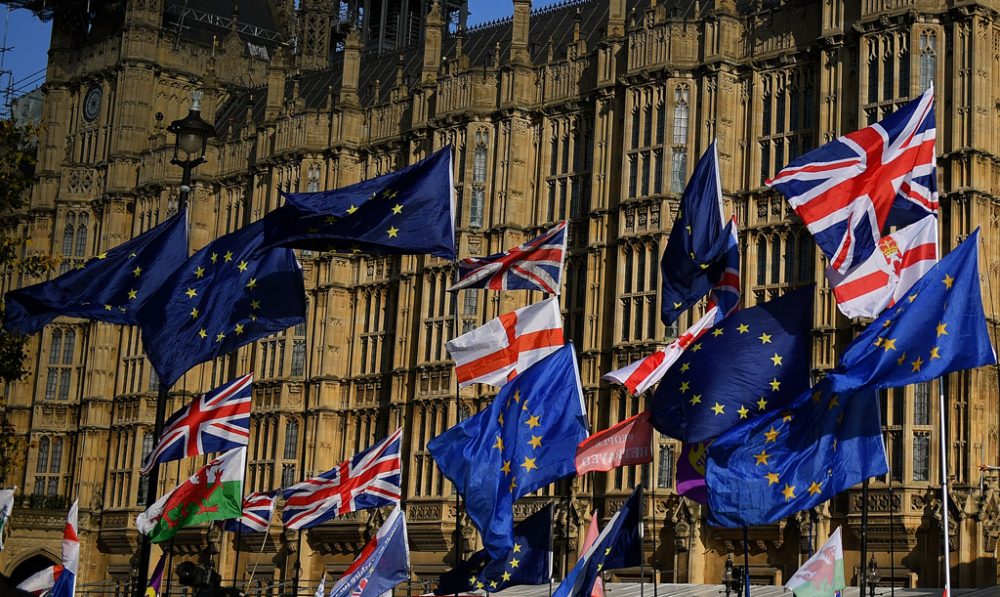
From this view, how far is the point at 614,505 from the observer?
5356 cm

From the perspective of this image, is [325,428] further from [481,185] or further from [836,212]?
[836,212]

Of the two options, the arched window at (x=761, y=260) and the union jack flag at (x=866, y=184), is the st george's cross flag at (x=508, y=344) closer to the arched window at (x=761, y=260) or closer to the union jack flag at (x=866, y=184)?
the union jack flag at (x=866, y=184)

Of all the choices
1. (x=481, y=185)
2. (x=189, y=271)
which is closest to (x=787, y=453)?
(x=189, y=271)

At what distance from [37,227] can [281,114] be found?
17785 millimetres

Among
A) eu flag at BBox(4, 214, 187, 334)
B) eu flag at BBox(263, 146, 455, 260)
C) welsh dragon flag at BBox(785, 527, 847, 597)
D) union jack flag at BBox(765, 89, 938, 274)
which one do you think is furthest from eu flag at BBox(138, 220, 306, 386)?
welsh dragon flag at BBox(785, 527, 847, 597)

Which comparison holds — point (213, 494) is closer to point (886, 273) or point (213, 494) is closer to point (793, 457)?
point (793, 457)

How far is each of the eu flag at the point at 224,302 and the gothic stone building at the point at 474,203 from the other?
13752 mm

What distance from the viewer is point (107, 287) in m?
33.6

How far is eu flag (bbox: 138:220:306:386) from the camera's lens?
32500 millimetres

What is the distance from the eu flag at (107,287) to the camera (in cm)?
3331

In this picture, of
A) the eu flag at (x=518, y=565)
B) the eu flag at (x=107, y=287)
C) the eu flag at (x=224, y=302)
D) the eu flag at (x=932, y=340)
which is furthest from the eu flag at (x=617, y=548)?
the eu flag at (x=107, y=287)

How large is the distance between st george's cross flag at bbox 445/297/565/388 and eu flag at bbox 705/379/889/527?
9.04 m

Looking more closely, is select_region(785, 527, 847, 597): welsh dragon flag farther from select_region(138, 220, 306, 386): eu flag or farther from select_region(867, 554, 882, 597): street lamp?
select_region(138, 220, 306, 386): eu flag

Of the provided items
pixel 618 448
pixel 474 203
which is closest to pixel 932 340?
pixel 618 448
